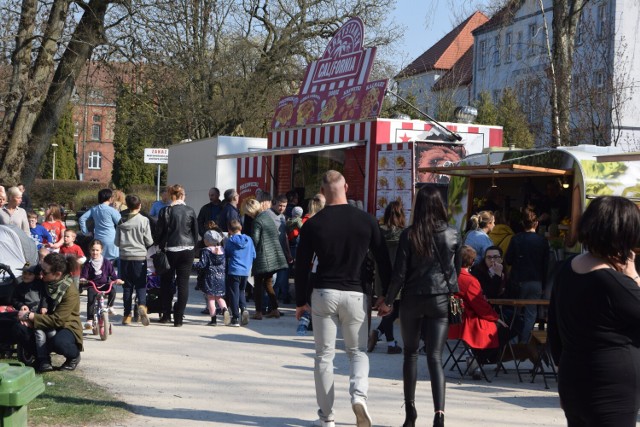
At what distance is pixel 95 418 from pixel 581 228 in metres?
4.23

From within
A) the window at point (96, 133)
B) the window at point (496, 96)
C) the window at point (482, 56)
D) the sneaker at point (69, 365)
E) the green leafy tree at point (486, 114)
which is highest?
the window at point (482, 56)

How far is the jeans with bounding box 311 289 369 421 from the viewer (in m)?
7.16

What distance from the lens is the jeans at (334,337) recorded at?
7160 mm

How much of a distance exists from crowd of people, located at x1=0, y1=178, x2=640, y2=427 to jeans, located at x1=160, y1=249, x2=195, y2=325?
0.05ft

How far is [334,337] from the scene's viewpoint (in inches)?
286

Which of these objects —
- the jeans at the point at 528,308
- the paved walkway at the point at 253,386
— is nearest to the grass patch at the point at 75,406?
the paved walkway at the point at 253,386

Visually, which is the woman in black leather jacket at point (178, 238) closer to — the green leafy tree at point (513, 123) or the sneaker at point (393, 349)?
the sneaker at point (393, 349)

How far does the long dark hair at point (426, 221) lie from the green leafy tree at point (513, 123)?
26.7 meters

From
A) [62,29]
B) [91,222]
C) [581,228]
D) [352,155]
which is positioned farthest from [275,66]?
[581,228]

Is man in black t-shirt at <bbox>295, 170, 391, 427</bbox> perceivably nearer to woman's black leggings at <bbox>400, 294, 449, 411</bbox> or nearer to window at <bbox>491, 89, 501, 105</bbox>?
woman's black leggings at <bbox>400, 294, 449, 411</bbox>

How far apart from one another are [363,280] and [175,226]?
596cm

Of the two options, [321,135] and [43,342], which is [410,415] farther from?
[321,135]

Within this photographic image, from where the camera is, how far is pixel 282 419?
771 cm

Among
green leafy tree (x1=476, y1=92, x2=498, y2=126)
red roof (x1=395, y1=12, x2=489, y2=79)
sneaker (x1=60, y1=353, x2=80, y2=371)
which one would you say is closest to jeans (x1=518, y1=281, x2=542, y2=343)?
sneaker (x1=60, y1=353, x2=80, y2=371)
